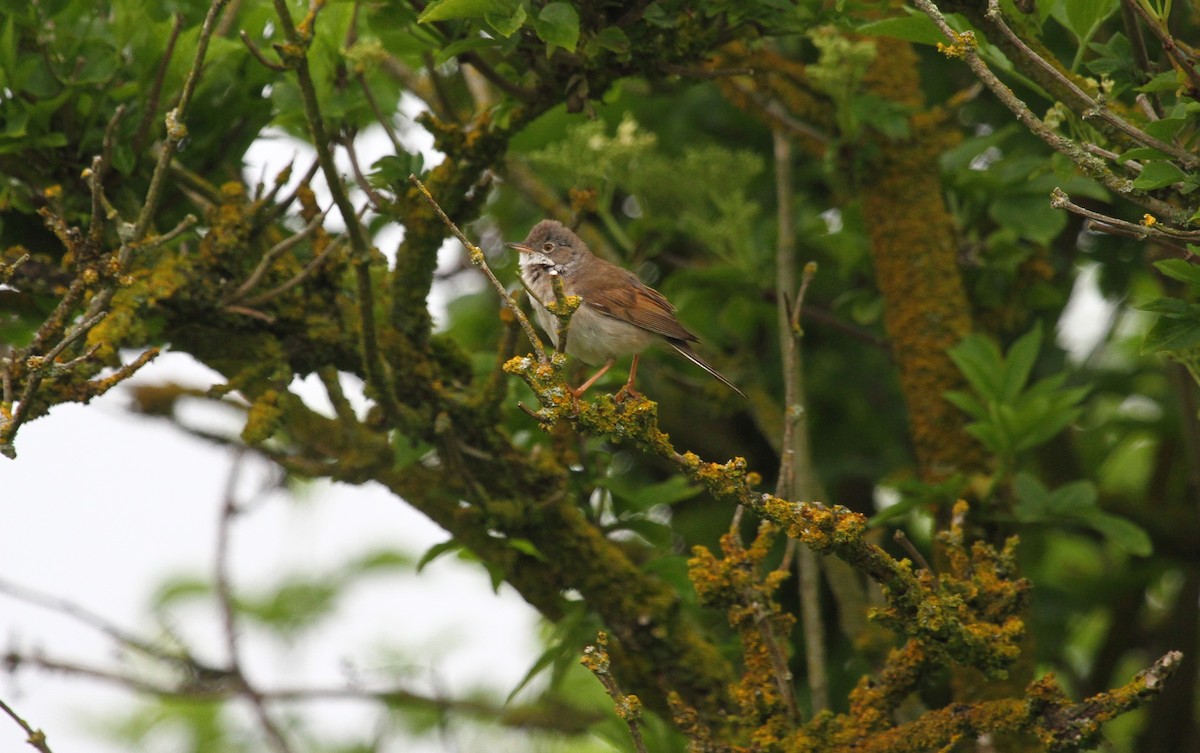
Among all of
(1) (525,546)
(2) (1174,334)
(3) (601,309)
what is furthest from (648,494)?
(2) (1174,334)

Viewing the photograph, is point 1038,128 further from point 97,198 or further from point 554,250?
point 554,250

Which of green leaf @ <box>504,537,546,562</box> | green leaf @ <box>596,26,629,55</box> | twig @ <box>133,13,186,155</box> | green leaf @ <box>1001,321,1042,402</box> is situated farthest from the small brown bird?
twig @ <box>133,13,186,155</box>

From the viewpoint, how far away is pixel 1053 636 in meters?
5.91

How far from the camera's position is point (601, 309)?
4.56m

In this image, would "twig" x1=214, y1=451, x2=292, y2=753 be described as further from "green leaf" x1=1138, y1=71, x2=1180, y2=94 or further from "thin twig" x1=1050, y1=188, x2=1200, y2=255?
"green leaf" x1=1138, y1=71, x2=1180, y2=94

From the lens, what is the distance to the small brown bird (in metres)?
4.45

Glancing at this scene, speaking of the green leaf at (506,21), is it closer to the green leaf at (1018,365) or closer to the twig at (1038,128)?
the twig at (1038,128)

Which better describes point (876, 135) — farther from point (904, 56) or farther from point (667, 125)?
point (667, 125)

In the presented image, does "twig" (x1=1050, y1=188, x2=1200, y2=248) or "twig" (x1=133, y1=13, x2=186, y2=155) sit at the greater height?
"twig" (x1=133, y1=13, x2=186, y2=155)

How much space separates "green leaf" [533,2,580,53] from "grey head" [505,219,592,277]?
5.42 feet

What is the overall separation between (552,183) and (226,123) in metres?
2.50

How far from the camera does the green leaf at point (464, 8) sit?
3102 mm

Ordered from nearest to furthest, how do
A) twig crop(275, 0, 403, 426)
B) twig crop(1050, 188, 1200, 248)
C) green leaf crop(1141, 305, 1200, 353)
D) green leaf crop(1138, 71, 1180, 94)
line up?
twig crop(1050, 188, 1200, 248)
green leaf crop(1138, 71, 1180, 94)
green leaf crop(1141, 305, 1200, 353)
twig crop(275, 0, 403, 426)

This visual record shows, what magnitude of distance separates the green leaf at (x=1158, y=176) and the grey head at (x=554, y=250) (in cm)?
238
